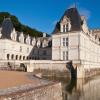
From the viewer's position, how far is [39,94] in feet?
42.2

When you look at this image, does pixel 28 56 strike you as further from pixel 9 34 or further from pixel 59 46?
pixel 59 46

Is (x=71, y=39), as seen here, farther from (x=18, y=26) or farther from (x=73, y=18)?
(x=18, y=26)

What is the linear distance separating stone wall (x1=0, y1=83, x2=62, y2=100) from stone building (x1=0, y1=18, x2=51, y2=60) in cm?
3040

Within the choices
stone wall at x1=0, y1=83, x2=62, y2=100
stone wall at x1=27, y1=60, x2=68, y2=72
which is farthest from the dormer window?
stone wall at x1=0, y1=83, x2=62, y2=100

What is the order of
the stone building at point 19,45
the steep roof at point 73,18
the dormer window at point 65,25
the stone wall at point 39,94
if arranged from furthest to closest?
1. the stone building at point 19,45
2. the dormer window at point 65,25
3. the steep roof at point 73,18
4. the stone wall at point 39,94

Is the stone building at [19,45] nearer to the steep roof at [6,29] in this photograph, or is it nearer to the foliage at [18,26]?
the steep roof at [6,29]

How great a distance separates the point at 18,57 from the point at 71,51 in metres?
15.1

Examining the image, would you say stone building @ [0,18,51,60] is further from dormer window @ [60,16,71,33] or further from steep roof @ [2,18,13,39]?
dormer window @ [60,16,71,33]

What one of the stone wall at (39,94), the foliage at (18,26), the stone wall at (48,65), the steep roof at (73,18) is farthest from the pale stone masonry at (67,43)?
the foliage at (18,26)

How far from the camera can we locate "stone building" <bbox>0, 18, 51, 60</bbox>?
45947 millimetres

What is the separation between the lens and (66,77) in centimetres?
3353

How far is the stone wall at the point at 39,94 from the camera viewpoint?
10164 mm

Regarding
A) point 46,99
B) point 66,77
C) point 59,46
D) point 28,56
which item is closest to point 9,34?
point 28,56

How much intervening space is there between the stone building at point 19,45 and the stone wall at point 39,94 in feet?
99.8
